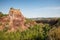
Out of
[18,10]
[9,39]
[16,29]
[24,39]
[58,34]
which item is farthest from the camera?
[18,10]

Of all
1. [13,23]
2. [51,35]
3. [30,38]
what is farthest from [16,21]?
[51,35]

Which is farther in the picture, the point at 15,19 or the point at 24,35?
the point at 15,19

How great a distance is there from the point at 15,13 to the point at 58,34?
21513 millimetres

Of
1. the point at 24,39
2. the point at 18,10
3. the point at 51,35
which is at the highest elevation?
the point at 18,10

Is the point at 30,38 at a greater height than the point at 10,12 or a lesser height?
lesser

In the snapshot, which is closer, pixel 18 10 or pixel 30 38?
pixel 30 38

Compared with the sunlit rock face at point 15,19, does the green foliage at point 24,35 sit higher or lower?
lower

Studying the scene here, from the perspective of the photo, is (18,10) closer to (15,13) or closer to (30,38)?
(15,13)

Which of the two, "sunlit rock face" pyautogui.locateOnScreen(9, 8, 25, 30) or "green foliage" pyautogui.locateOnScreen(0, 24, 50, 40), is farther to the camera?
"sunlit rock face" pyautogui.locateOnScreen(9, 8, 25, 30)

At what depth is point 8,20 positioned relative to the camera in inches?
1524

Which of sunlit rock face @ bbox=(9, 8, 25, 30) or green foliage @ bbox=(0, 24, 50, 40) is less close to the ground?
sunlit rock face @ bbox=(9, 8, 25, 30)

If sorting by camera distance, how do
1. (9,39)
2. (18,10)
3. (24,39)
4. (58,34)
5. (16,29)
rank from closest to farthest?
(58,34) < (9,39) < (24,39) < (16,29) < (18,10)

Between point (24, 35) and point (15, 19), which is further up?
point (15, 19)

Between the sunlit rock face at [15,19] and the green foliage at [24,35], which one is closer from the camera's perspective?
the green foliage at [24,35]
